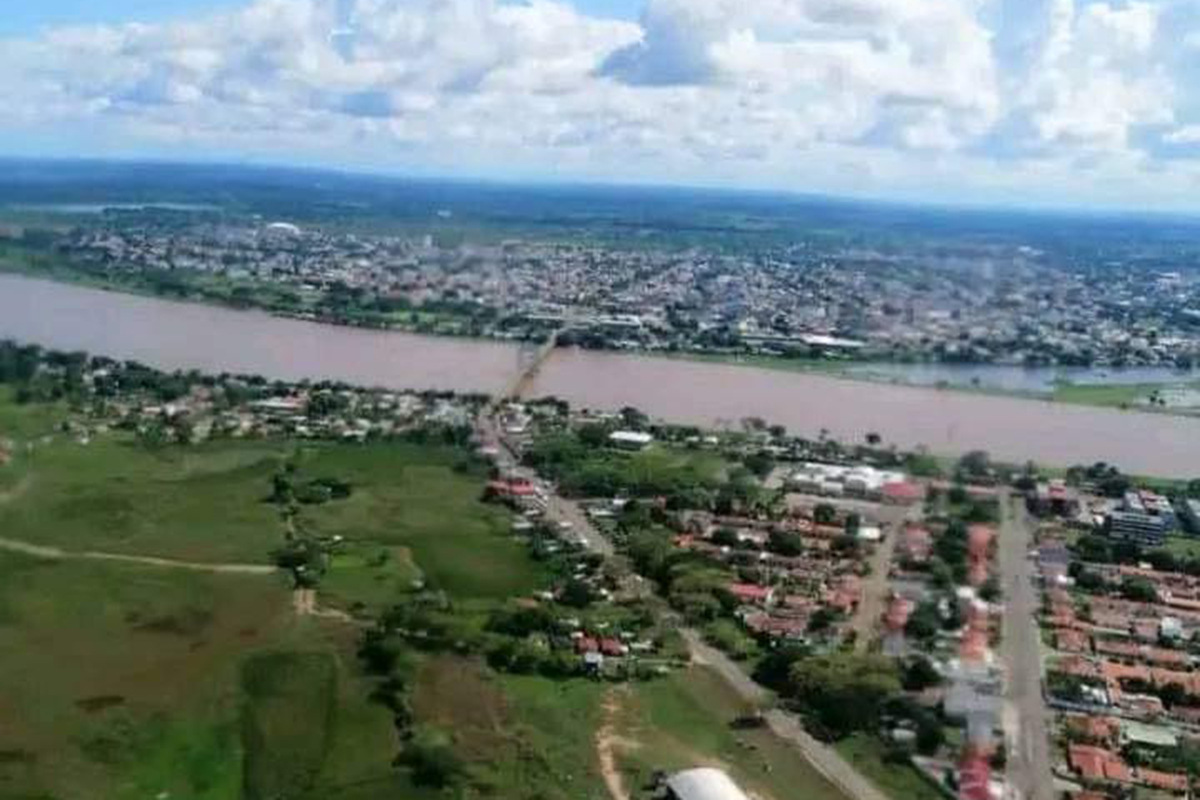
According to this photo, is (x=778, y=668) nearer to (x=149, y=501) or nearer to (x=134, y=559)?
(x=134, y=559)

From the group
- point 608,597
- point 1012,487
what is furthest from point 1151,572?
point 608,597

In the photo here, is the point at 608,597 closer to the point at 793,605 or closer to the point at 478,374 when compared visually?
the point at 793,605

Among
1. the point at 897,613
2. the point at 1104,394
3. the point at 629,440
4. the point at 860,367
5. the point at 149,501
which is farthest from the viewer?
the point at 860,367

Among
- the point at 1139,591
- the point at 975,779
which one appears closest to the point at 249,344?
the point at 1139,591

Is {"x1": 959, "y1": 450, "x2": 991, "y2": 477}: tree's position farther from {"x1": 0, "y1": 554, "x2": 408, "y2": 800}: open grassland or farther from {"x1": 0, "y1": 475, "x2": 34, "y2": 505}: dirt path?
{"x1": 0, "y1": 475, "x2": 34, "y2": 505}: dirt path

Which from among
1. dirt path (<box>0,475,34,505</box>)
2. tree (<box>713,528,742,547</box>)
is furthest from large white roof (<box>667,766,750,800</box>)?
dirt path (<box>0,475,34,505</box>)

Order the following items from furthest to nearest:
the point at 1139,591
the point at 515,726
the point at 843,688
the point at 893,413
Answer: the point at 893,413, the point at 1139,591, the point at 843,688, the point at 515,726
